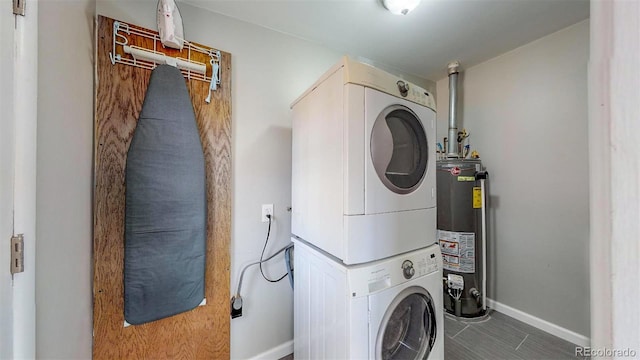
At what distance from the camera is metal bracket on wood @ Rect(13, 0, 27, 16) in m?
0.64

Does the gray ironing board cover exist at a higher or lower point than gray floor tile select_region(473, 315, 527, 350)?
higher

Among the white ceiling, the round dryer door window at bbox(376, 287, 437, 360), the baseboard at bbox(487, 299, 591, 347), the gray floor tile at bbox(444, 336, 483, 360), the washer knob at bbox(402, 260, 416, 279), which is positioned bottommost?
the gray floor tile at bbox(444, 336, 483, 360)

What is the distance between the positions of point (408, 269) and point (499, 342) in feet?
4.79

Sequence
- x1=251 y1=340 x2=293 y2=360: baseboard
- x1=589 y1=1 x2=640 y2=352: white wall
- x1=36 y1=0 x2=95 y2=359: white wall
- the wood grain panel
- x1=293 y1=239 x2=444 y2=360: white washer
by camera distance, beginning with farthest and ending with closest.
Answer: x1=251 y1=340 x2=293 y2=360: baseboard, the wood grain panel, x1=293 y1=239 x2=444 y2=360: white washer, x1=36 y1=0 x2=95 y2=359: white wall, x1=589 y1=1 x2=640 y2=352: white wall

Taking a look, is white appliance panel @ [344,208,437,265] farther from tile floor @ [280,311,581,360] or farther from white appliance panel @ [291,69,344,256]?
tile floor @ [280,311,581,360]

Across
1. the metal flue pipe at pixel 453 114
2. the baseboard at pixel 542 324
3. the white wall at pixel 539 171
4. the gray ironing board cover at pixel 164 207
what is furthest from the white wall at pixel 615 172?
the baseboard at pixel 542 324

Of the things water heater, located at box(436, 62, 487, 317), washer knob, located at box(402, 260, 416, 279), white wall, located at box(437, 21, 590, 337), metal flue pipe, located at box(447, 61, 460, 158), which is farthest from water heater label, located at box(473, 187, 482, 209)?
washer knob, located at box(402, 260, 416, 279)

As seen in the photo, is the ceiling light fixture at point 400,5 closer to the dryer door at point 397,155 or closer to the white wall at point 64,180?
the dryer door at point 397,155

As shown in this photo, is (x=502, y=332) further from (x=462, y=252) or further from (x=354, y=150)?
(x=354, y=150)

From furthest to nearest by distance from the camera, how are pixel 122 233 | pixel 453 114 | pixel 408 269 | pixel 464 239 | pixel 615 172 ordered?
1. pixel 453 114
2. pixel 464 239
3. pixel 122 233
4. pixel 408 269
5. pixel 615 172

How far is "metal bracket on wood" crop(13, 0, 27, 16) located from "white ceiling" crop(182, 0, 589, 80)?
3.50ft

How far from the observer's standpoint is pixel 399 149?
123 cm

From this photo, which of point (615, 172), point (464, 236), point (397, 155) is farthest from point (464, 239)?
point (615, 172)

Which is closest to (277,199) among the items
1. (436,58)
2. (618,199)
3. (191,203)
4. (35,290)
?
(191,203)
